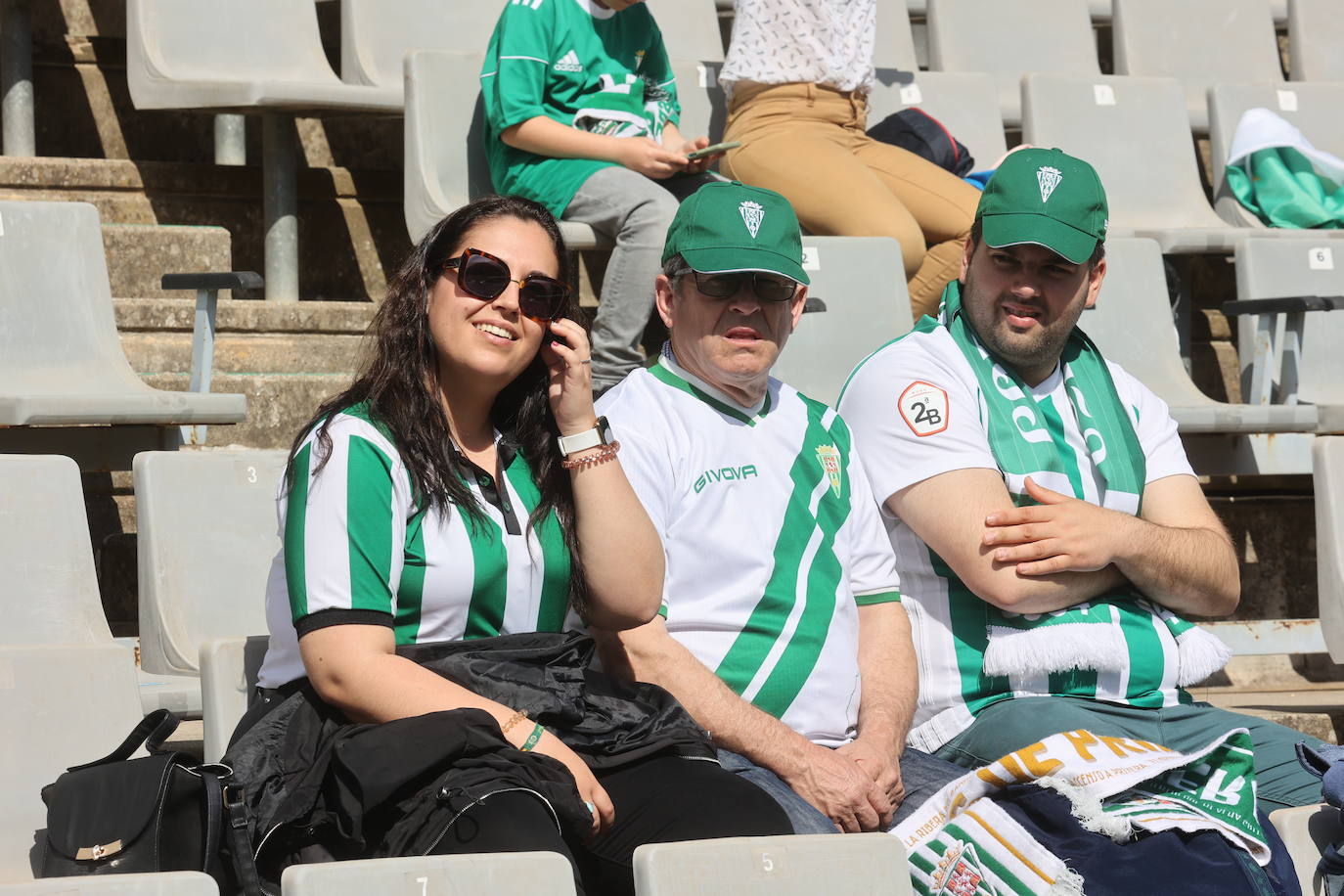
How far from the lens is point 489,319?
2.12 meters

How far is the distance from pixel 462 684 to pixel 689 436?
1.89 feet

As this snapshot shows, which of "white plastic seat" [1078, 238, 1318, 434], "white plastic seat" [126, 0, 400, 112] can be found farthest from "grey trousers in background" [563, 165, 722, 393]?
"white plastic seat" [1078, 238, 1318, 434]

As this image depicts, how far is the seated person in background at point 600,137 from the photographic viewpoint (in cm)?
337

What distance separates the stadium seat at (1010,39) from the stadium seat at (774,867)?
3889 millimetres

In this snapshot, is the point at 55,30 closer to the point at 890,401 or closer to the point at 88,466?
the point at 88,466

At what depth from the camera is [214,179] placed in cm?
429

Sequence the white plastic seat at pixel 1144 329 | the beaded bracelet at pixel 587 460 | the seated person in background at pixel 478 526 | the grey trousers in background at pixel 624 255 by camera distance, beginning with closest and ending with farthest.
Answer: the seated person in background at pixel 478 526 < the beaded bracelet at pixel 587 460 < the grey trousers in background at pixel 624 255 < the white plastic seat at pixel 1144 329

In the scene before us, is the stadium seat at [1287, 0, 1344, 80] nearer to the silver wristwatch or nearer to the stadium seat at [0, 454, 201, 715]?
the silver wristwatch

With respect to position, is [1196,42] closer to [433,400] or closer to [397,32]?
[397,32]

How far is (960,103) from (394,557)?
3209mm

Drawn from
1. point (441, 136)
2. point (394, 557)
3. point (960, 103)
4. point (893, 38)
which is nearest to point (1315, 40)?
point (893, 38)

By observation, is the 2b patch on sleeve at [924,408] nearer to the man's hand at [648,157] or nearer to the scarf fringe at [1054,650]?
the scarf fringe at [1054,650]

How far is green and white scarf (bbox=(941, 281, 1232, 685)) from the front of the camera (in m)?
2.38

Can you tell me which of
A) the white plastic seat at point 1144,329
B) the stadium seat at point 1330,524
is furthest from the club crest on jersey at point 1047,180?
the white plastic seat at point 1144,329
